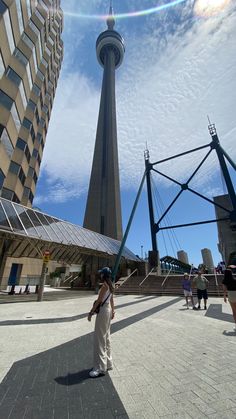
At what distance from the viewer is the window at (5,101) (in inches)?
664

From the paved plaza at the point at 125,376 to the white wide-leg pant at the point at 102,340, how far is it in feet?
0.61

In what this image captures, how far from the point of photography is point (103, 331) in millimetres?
3613

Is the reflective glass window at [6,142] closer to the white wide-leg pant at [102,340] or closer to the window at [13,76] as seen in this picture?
the window at [13,76]

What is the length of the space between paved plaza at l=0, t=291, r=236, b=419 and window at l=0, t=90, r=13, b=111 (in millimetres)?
17258

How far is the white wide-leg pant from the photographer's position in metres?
3.53

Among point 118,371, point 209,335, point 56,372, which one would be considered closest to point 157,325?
point 209,335

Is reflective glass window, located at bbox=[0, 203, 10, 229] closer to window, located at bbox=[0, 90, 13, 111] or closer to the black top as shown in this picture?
window, located at bbox=[0, 90, 13, 111]

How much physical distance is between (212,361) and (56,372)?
2.83m

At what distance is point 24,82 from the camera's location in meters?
20.3

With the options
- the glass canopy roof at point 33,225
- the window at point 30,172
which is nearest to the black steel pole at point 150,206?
the glass canopy roof at point 33,225

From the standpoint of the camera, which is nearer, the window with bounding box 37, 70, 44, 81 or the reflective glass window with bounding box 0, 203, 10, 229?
the reflective glass window with bounding box 0, 203, 10, 229

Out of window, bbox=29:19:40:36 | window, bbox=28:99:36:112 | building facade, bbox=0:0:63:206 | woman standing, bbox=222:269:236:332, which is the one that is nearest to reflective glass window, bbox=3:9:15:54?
building facade, bbox=0:0:63:206

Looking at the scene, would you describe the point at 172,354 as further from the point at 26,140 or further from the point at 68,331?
the point at 26,140

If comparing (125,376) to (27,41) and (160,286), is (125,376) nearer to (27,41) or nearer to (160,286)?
(160,286)
